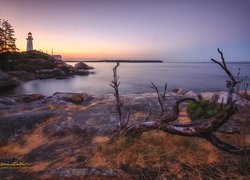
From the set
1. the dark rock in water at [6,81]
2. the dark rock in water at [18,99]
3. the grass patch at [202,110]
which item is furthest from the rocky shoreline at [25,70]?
the grass patch at [202,110]

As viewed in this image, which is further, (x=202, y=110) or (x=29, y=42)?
(x=29, y=42)

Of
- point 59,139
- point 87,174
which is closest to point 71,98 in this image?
point 59,139

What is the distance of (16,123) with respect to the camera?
31.0ft

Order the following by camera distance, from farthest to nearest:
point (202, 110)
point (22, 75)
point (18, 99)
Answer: point (22, 75)
point (18, 99)
point (202, 110)

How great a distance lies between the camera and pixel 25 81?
160 ft

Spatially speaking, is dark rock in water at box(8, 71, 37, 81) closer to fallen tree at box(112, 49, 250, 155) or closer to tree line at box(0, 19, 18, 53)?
tree line at box(0, 19, 18, 53)

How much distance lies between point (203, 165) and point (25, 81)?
51231 millimetres

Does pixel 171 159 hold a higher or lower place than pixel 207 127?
lower

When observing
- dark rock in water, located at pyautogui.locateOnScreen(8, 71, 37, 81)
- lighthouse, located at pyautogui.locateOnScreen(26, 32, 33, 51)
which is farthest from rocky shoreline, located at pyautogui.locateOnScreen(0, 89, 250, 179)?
lighthouse, located at pyautogui.locateOnScreen(26, 32, 33, 51)

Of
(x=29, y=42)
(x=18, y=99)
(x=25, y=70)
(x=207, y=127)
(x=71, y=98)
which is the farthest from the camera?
(x=29, y=42)

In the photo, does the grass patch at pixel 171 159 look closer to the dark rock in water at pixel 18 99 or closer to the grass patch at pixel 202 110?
the grass patch at pixel 202 110

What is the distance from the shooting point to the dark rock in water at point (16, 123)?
870cm

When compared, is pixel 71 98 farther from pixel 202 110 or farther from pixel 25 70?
pixel 25 70

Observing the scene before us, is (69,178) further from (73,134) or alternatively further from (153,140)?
(73,134)
